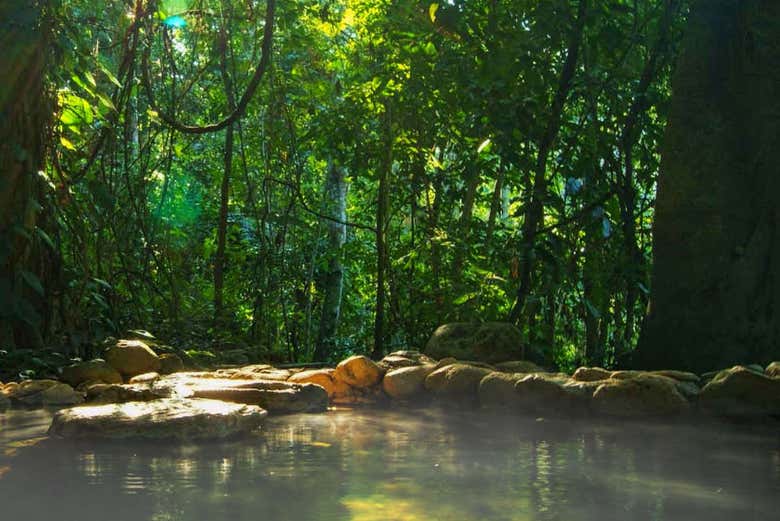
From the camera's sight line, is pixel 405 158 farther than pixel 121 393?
Yes

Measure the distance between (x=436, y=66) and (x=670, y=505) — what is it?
4566 millimetres

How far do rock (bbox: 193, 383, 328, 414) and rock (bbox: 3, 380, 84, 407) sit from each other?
769 mm

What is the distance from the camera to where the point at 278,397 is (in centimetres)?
393

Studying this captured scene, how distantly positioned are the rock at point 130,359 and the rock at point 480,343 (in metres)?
1.61

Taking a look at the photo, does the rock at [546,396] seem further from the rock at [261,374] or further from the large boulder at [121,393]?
the large boulder at [121,393]

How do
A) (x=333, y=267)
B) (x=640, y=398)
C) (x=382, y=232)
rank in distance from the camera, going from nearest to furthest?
(x=640, y=398) < (x=382, y=232) < (x=333, y=267)

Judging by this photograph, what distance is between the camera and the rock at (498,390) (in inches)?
156

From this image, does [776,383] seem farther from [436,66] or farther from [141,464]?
[436,66]

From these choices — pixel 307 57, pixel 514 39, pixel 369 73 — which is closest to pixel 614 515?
pixel 514 39

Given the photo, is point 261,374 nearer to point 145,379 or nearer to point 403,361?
point 145,379

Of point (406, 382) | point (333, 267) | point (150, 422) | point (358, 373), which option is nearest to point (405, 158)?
point (333, 267)

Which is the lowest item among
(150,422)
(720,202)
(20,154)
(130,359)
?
(150,422)

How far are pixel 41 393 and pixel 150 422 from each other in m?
1.35

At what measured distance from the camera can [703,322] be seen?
4.39 m
